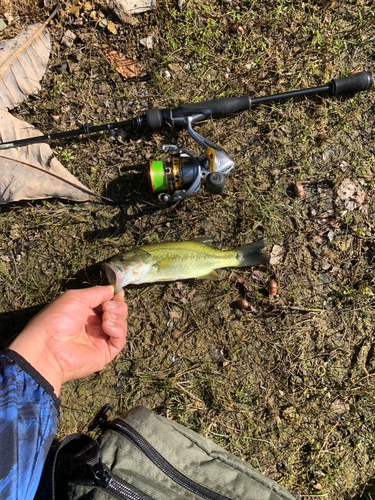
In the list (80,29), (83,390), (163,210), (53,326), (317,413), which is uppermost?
(80,29)

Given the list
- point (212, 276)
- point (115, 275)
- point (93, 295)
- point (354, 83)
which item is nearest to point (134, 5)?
point (354, 83)

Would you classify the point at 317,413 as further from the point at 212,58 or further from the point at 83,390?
the point at 212,58

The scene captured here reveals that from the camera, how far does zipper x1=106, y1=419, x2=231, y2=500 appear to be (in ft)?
9.84

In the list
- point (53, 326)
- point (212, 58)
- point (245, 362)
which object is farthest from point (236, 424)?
point (212, 58)

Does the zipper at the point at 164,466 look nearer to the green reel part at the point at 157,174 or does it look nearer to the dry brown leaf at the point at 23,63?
the green reel part at the point at 157,174

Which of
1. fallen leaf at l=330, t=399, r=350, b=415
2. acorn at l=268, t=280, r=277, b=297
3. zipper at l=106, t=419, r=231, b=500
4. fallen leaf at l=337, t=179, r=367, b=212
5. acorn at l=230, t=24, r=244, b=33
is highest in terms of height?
acorn at l=230, t=24, r=244, b=33

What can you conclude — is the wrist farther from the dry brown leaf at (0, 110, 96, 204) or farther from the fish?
the dry brown leaf at (0, 110, 96, 204)

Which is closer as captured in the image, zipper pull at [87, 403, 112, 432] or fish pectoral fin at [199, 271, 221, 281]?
fish pectoral fin at [199, 271, 221, 281]

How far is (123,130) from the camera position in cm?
393

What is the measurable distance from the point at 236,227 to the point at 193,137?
1.12 metres

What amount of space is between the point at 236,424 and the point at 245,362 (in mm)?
685

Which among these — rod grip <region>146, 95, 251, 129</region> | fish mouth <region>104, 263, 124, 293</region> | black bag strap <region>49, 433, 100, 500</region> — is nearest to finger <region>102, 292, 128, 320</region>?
fish mouth <region>104, 263, 124, 293</region>

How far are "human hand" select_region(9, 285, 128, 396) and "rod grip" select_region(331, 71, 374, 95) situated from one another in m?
3.24

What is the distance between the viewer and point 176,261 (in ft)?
11.4
